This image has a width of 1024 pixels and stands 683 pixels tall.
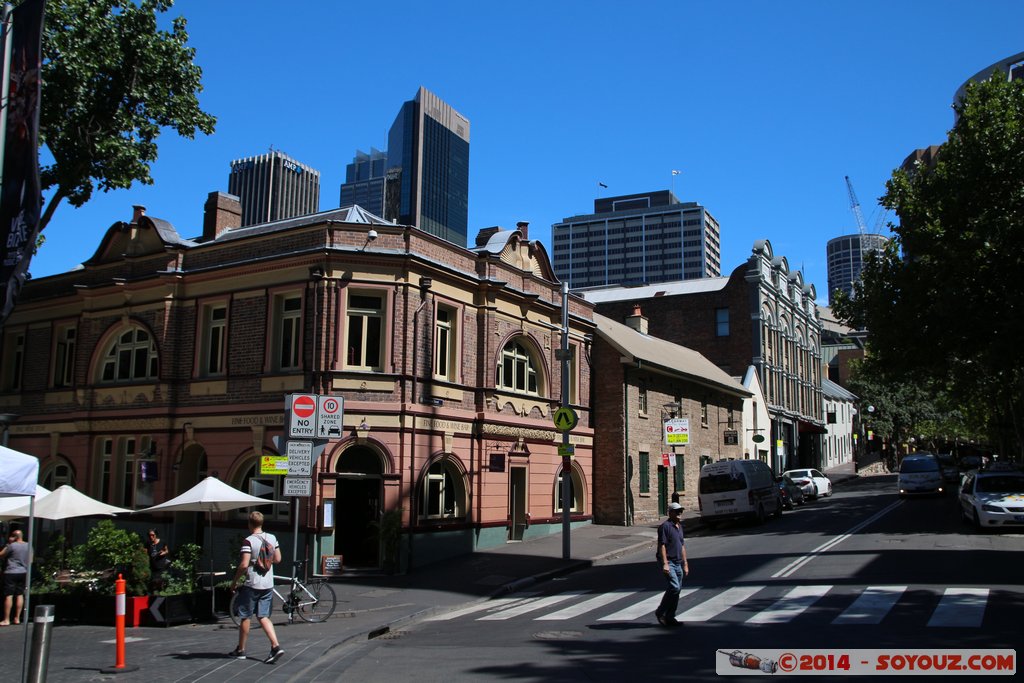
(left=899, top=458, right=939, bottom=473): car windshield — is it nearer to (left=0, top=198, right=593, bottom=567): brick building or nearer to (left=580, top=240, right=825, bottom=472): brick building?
(left=580, top=240, right=825, bottom=472): brick building

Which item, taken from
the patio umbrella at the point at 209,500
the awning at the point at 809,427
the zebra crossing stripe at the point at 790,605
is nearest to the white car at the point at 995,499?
the zebra crossing stripe at the point at 790,605

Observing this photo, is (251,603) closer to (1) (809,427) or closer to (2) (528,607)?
(2) (528,607)

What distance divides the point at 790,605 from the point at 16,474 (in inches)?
410

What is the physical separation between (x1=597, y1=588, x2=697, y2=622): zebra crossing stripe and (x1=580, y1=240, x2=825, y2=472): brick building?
1430 inches

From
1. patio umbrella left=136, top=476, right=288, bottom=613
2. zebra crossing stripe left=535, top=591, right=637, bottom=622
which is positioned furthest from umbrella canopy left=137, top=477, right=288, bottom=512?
zebra crossing stripe left=535, top=591, right=637, bottom=622

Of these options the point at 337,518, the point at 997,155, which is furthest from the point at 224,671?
the point at 997,155

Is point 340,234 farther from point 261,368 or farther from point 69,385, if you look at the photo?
point 69,385

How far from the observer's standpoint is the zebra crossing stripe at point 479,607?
1466 cm

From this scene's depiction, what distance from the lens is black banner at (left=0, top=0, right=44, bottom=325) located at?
377 inches

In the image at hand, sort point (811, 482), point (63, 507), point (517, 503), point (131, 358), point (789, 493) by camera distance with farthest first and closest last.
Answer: point (811, 482)
point (789, 493)
point (517, 503)
point (131, 358)
point (63, 507)

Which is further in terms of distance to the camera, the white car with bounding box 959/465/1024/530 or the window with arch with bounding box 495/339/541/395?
the window with arch with bounding box 495/339/541/395

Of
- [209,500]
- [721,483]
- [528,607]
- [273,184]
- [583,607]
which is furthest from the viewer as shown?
[273,184]

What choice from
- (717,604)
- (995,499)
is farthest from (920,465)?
Result: (717,604)

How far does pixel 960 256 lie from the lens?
24500 millimetres
